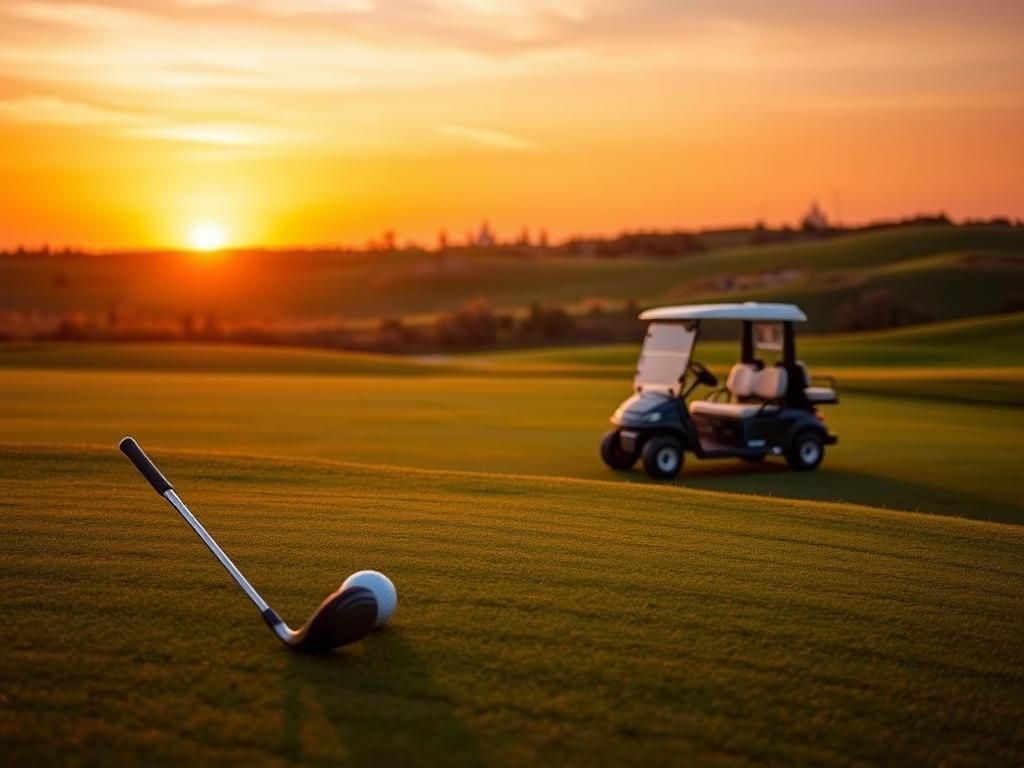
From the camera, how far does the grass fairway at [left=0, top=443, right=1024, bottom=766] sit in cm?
420

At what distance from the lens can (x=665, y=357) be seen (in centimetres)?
1403

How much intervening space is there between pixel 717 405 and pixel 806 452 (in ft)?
4.07

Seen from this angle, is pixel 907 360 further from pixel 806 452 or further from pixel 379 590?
pixel 379 590

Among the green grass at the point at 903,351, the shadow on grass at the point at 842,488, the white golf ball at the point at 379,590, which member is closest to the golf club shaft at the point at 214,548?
the white golf ball at the point at 379,590

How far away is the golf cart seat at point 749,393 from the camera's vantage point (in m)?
14.6

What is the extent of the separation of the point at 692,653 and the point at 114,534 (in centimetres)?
352

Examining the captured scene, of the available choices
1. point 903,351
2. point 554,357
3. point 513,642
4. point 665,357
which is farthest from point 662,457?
point 554,357

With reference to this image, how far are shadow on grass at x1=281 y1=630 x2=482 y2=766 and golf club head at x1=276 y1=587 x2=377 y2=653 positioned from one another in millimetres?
70

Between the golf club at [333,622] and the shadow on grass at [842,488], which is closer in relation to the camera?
the golf club at [333,622]

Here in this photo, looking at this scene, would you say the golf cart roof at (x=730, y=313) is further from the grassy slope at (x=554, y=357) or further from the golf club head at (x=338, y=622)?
the grassy slope at (x=554, y=357)

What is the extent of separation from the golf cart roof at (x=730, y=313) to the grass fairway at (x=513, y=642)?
578cm

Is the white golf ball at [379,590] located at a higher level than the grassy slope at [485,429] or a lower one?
higher

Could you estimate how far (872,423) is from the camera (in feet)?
67.6

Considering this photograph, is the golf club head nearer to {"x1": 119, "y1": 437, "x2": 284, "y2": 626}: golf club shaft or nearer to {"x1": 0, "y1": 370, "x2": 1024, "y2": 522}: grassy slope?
{"x1": 119, "y1": 437, "x2": 284, "y2": 626}: golf club shaft
